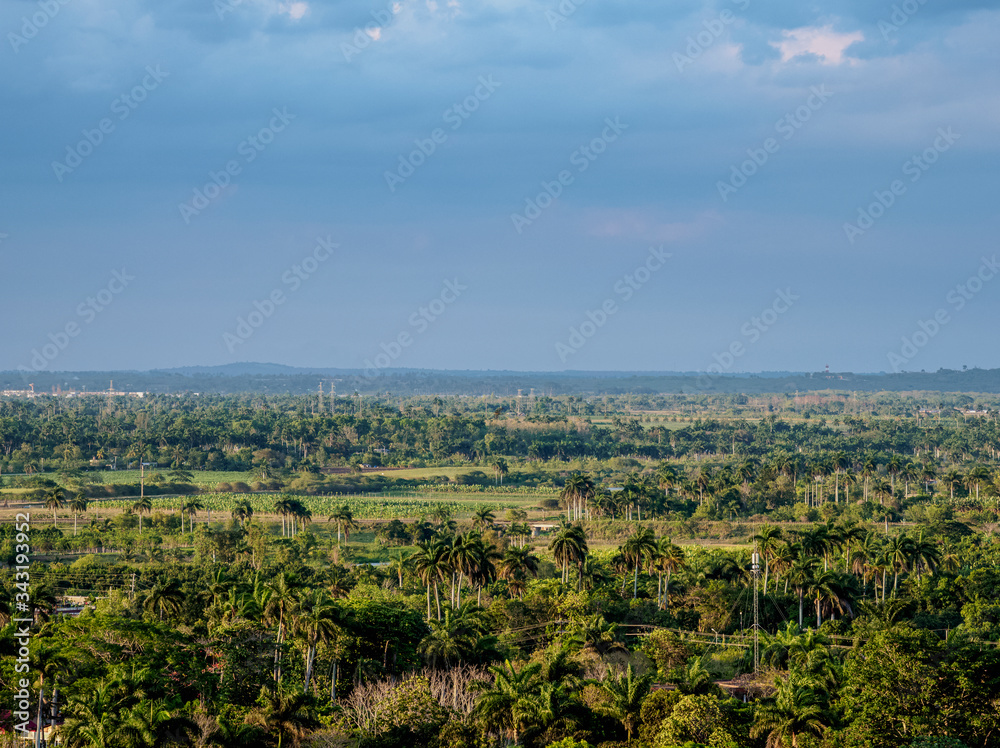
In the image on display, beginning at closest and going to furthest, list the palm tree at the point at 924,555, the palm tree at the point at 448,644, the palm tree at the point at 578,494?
the palm tree at the point at 448,644, the palm tree at the point at 924,555, the palm tree at the point at 578,494

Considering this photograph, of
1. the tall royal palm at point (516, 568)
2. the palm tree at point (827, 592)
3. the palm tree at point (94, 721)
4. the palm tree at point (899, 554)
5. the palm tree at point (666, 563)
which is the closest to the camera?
the palm tree at point (94, 721)

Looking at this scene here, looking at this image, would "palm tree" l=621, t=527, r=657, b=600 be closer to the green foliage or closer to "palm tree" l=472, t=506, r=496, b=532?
"palm tree" l=472, t=506, r=496, b=532

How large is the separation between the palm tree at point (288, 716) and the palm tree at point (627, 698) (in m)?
10.8

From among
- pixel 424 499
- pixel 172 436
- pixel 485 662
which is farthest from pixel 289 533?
pixel 172 436

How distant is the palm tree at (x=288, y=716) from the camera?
37656 millimetres

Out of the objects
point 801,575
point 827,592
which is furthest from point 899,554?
point 827,592

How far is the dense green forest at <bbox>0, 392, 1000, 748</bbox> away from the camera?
122 ft

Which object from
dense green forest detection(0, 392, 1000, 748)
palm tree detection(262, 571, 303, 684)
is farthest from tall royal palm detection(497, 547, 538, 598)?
palm tree detection(262, 571, 303, 684)

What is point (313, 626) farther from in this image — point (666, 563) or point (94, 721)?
point (666, 563)

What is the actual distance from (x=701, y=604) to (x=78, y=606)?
126 ft

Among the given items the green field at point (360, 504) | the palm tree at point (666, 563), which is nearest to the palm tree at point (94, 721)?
the palm tree at point (666, 563)

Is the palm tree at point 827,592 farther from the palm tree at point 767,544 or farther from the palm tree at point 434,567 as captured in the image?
the palm tree at point 434,567

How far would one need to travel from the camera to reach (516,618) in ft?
195

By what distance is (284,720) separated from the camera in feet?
124
